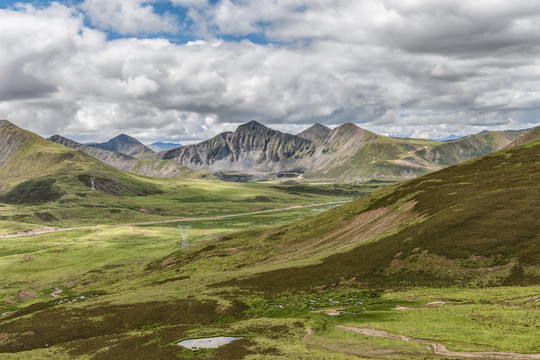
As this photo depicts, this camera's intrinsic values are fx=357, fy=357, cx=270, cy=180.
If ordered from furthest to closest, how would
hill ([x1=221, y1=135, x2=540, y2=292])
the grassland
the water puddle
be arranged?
hill ([x1=221, y1=135, x2=540, y2=292]) → the water puddle → the grassland

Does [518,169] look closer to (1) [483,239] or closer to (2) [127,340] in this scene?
(1) [483,239]

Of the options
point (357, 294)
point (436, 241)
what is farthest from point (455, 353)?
point (436, 241)

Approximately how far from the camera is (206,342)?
5044 centimetres

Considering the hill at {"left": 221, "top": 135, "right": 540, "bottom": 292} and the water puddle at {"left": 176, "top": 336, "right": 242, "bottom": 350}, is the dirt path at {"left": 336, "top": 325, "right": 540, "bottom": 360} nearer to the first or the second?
the water puddle at {"left": 176, "top": 336, "right": 242, "bottom": 350}

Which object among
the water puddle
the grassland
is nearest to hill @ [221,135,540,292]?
the grassland

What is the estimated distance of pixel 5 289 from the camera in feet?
394

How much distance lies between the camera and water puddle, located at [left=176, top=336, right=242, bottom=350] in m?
48.4

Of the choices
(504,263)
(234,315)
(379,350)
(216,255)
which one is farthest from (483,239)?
(216,255)

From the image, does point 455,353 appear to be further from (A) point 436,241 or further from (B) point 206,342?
(A) point 436,241

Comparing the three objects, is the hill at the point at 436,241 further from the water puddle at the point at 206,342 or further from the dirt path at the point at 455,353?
the water puddle at the point at 206,342

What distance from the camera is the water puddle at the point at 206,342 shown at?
48.4 m

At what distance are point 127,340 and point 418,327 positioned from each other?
41.4 m

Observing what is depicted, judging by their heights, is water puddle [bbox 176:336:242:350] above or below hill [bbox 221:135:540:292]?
below

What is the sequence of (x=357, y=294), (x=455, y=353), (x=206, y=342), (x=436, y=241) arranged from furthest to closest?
(x=436, y=241), (x=357, y=294), (x=206, y=342), (x=455, y=353)
